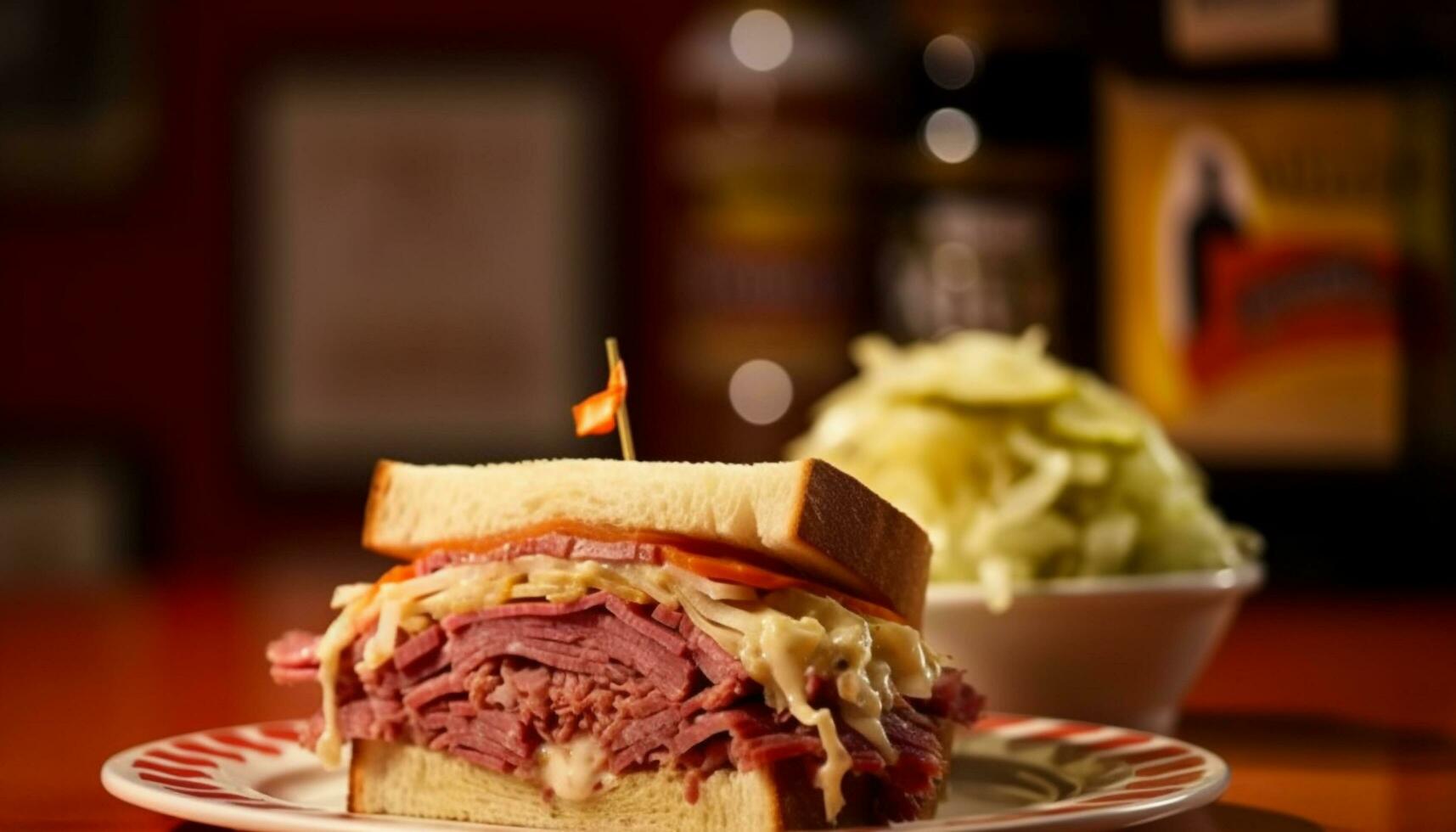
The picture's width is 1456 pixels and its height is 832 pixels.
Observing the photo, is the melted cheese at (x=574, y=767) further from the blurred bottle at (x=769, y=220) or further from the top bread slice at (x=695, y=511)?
the blurred bottle at (x=769, y=220)

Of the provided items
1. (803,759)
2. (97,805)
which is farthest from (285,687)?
(803,759)

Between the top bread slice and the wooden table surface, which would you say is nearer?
the top bread slice

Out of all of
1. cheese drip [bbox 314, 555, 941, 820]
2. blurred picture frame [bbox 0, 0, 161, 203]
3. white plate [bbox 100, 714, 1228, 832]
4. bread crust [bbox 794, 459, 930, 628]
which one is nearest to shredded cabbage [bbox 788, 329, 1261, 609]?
white plate [bbox 100, 714, 1228, 832]

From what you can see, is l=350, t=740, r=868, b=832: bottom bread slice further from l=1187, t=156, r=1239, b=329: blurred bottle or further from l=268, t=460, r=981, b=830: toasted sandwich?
l=1187, t=156, r=1239, b=329: blurred bottle

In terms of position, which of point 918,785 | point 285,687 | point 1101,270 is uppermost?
point 1101,270

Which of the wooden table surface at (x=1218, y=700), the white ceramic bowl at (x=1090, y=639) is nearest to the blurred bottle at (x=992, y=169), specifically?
the wooden table surface at (x=1218, y=700)

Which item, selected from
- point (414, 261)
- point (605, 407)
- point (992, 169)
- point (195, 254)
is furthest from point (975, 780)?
point (195, 254)

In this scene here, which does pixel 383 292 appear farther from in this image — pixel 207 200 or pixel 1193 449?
pixel 1193 449
